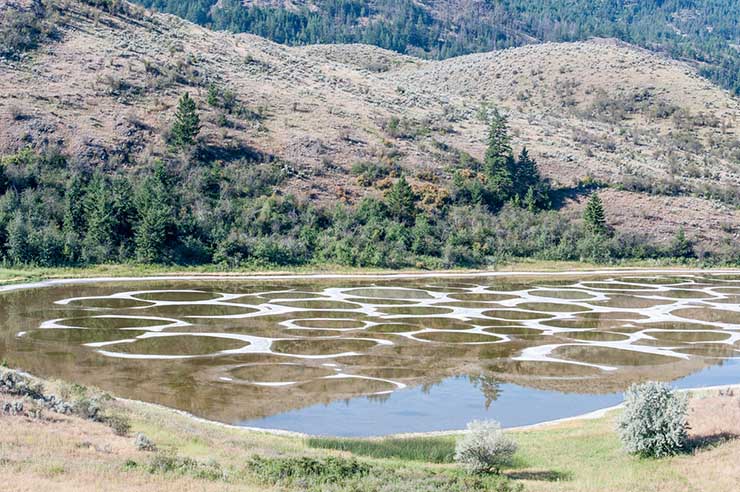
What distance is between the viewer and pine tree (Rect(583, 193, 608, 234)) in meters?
86.2

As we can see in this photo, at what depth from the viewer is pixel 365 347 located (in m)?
40.8

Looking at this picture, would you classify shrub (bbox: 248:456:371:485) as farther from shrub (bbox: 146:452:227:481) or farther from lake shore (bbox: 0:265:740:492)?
shrub (bbox: 146:452:227:481)

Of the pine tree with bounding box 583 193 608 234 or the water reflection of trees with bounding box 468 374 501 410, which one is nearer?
the water reflection of trees with bounding box 468 374 501 410

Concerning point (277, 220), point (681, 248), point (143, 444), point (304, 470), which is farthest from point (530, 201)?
point (304, 470)

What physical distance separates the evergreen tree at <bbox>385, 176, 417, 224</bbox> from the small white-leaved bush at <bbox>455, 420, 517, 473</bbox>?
61309 millimetres

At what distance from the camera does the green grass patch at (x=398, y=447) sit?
78.3ft

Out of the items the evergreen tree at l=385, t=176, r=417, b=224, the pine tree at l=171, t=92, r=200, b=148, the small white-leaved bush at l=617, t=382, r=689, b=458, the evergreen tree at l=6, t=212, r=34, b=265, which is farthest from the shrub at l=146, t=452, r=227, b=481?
the pine tree at l=171, t=92, r=200, b=148

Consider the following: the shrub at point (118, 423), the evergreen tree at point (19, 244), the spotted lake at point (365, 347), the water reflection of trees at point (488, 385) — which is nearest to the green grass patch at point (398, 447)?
the spotted lake at point (365, 347)

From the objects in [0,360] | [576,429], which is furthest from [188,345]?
[576,429]

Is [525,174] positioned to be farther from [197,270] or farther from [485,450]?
[485,450]

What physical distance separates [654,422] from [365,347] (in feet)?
63.4

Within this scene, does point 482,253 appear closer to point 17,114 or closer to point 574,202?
point 574,202

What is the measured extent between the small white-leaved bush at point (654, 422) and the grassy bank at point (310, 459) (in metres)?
0.44

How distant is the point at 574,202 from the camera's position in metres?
95.8
